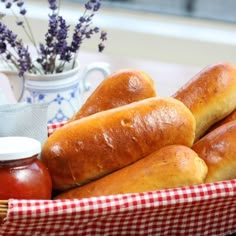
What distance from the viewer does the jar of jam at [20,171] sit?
59 centimetres

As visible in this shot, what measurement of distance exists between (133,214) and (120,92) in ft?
0.61

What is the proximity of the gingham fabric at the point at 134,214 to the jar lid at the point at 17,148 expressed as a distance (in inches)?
1.7

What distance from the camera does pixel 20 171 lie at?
59cm

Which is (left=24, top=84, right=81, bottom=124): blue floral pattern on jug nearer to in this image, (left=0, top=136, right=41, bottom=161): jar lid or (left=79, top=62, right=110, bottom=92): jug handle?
(left=79, top=62, right=110, bottom=92): jug handle

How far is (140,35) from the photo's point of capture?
6.81 ft

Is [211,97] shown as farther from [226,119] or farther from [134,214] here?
[134,214]

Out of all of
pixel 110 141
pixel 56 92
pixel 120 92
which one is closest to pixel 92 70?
pixel 56 92

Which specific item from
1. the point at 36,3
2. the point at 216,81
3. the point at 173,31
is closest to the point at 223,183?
the point at 216,81

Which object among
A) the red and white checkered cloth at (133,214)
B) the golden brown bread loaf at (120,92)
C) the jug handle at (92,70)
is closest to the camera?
the red and white checkered cloth at (133,214)

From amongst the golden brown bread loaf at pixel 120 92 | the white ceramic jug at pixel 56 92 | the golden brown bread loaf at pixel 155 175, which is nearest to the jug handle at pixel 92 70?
the white ceramic jug at pixel 56 92

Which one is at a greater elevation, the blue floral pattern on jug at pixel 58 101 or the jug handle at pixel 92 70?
the jug handle at pixel 92 70

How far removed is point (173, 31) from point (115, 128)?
144cm

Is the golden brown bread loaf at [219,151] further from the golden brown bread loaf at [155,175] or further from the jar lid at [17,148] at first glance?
the jar lid at [17,148]

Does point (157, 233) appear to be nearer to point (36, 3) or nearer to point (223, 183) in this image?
point (223, 183)
